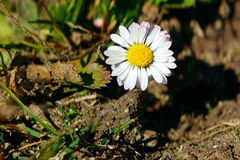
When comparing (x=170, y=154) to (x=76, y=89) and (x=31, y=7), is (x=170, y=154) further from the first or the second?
(x=31, y=7)

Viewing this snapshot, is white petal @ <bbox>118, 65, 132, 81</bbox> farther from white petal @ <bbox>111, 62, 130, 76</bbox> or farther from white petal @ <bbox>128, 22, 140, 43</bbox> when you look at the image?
white petal @ <bbox>128, 22, 140, 43</bbox>

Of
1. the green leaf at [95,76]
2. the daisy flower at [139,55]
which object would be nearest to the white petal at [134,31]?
the daisy flower at [139,55]

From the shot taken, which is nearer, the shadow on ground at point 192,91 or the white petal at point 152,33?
the white petal at point 152,33

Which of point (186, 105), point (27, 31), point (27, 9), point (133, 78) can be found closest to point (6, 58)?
point (27, 31)

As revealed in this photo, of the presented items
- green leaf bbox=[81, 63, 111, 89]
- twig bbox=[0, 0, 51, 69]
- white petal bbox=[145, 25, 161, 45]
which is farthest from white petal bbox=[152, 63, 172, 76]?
twig bbox=[0, 0, 51, 69]

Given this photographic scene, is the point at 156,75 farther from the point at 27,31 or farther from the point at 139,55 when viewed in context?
the point at 27,31

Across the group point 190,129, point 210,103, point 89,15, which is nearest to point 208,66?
point 210,103

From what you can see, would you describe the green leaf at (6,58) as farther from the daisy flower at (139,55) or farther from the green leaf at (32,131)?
the daisy flower at (139,55)

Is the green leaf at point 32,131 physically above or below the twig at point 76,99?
below
